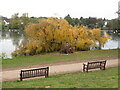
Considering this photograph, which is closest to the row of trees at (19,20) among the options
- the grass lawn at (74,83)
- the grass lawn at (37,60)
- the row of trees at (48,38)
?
the row of trees at (48,38)

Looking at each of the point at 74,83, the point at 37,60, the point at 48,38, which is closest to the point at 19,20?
the point at 48,38

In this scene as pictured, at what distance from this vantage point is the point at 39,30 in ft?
92.6

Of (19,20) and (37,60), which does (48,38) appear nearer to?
(37,60)

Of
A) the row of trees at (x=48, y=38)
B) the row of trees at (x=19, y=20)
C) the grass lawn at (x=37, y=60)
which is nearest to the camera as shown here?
the grass lawn at (x=37, y=60)

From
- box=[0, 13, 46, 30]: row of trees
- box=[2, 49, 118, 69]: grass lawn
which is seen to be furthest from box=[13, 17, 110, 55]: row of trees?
box=[0, 13, 46, 30]: row of trees

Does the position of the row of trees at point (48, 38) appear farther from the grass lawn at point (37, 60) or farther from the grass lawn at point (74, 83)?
the grass lawn at point (74, 83)

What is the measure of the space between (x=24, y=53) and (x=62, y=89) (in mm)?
22390

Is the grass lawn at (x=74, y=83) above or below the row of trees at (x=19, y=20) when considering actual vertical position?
below

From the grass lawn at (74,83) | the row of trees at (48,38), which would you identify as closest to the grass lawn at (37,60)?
the row of trees at (48,38)

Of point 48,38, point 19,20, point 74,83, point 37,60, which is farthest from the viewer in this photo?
point 19,20

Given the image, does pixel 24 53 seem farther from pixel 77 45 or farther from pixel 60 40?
pixel 77 45

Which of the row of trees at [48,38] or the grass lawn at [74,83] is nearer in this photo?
the grass lawn at [74,83]

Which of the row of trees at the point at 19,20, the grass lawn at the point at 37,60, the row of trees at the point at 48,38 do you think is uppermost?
the row of trees at the point at 19,20

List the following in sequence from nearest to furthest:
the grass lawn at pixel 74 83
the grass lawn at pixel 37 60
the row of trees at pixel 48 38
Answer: the grass lawn at pixel 74 83 → the grass lawn at pixel 37 60 → the row of trees at pixel 48 38
